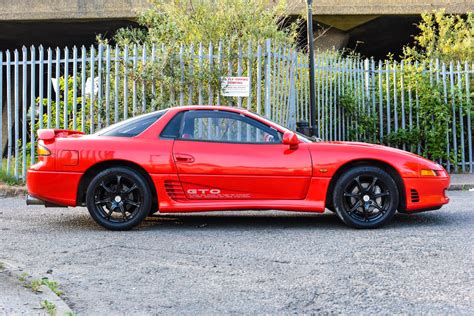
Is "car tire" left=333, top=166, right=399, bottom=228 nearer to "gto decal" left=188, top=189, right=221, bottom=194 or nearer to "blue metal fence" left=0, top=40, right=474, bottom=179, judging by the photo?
"gto decal" left=188, top=189, right=221, bottom=194

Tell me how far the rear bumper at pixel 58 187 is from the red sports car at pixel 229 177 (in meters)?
0.01

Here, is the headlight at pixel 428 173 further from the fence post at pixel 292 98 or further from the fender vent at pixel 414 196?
the fence post at pixel 292 98

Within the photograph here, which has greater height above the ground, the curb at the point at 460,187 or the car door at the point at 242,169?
the car door at the point at 242,169

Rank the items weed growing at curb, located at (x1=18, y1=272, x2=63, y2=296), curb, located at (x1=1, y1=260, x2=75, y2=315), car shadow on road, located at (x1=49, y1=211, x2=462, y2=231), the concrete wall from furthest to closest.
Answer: the concrete wall, car shadow on road, located at (x1=49, y1=211, x2=462, y2=231), weed growing at curb, located at (x1=18, y1=272, x2=63, y2=296), curb, located at (x1=1, y1=260, x2=75, y2=315)

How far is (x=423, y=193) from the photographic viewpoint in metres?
6.91

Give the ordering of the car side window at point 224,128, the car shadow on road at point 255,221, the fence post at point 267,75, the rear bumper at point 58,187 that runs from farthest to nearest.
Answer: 1. the fence post at point 267,75
2. the car shadow on road at point 255,221
3. the car side window at point 224,128
4. the rear bumper at point 58,187

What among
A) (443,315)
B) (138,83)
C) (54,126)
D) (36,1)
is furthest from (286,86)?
(36,1)

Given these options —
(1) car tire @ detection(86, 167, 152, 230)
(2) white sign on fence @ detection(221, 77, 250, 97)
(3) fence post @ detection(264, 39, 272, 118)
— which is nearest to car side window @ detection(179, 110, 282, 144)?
(1) car tire @ detection(86, 167, 152, 230)

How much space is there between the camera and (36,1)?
70.0 feet

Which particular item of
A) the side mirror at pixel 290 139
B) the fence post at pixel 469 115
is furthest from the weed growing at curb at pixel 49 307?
the fence post at pixel 469 115

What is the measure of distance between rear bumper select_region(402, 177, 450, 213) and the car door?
1.15 m

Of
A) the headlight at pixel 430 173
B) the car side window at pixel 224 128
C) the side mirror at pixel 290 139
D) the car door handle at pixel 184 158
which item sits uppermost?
the car side window at pixel 224 128

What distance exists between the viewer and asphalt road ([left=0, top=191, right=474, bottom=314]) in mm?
4230

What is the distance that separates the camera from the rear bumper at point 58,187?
6.86 meters
